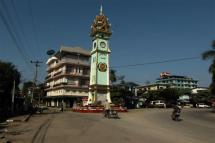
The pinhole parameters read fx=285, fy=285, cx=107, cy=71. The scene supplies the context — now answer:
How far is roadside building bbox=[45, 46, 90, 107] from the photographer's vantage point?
7875cm

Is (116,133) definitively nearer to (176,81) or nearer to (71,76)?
(71,76)

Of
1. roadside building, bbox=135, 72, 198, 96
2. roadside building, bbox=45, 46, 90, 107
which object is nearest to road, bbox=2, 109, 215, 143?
roadside building, bbox=45, 46, 90, 107

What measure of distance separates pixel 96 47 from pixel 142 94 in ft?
136

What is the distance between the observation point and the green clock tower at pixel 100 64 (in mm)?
53906

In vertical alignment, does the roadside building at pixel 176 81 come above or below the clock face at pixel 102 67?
above

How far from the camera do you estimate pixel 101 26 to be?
2216 inches

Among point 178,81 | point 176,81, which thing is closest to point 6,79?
point 176,81

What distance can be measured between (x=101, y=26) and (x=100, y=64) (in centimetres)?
772

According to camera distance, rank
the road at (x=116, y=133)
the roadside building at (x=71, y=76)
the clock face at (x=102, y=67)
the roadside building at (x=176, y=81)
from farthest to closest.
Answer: the roadside building at (x=176, y=81) < the roadside building at (x=71, y=76) < the clock face at (x=102, y=67) < the road at (x=116, y=133)

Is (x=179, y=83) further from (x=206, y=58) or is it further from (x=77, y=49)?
(x=206, y=58)

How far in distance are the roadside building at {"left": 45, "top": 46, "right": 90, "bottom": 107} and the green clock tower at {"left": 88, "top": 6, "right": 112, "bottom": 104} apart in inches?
960

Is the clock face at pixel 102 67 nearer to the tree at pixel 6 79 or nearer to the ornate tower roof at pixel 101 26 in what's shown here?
the ornate tower roof at pixel 101 26

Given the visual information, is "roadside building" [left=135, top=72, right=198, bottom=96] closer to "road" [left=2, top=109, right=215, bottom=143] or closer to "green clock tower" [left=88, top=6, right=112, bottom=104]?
"green clock tower" [left=88, top=6, right=112, bottom=104]

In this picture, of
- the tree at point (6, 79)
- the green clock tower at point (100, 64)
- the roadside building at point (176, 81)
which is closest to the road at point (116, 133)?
the tree at point (6, 79)
